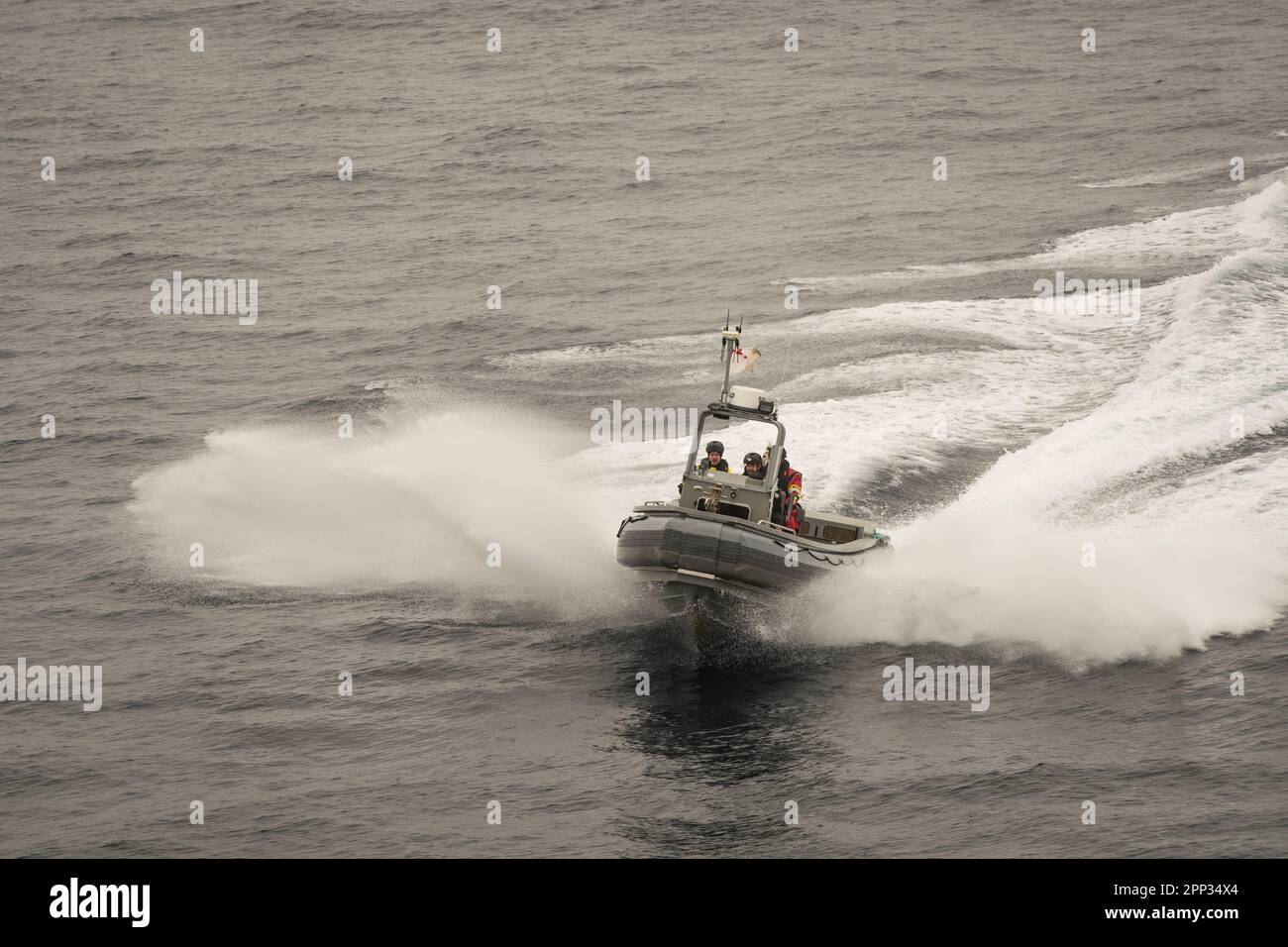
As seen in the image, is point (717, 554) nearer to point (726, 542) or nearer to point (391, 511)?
point (726, 542)

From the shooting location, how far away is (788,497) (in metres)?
23.8

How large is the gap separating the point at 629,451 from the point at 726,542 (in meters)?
8.56

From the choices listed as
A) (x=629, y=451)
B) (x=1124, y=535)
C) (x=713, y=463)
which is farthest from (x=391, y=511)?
(x=1124, y=535)

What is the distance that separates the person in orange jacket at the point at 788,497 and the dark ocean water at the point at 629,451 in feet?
4.43

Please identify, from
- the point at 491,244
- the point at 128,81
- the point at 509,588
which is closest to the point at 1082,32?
the point at 491,244

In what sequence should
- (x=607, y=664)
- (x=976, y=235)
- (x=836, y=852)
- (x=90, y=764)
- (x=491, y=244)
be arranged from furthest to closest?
(x=491, y=244) < (x=976, y=235) < (x=607, y=664) < (x=90, y=764) < (x=836, y=852)

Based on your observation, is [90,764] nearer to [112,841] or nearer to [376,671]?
[112,841]

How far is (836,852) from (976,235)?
101 ft

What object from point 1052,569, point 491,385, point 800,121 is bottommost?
point 1052,569

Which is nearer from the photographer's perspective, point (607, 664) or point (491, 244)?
point (607, 664)

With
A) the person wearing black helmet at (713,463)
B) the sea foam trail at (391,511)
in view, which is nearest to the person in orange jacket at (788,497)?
the person wearing black helmet at (713,463)

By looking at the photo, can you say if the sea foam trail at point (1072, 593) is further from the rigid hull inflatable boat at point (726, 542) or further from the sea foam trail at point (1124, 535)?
the rigid hull inflatable boat at point (726, 542)

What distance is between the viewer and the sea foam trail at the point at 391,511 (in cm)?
2603

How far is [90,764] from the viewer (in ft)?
67.9
